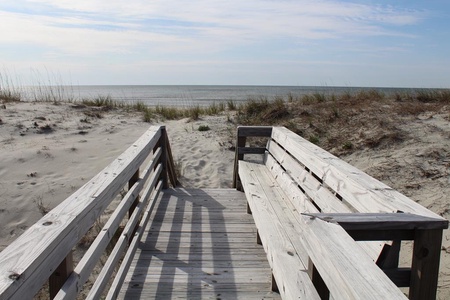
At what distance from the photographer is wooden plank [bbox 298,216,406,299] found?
1210 mm

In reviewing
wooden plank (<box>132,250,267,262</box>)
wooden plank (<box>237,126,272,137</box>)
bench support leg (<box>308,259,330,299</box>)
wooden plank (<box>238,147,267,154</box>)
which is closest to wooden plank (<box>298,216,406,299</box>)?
bench support leg (<box>308,259,330,299</box>)

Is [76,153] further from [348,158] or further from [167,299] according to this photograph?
[167,299]

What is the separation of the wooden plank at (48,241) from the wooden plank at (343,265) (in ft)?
3.26

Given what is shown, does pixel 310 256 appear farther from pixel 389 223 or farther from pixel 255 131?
pixel 255 131

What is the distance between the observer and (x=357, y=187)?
7.62ft

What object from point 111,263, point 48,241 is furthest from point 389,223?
point 111,263

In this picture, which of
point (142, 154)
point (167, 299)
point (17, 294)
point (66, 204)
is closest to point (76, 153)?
point (142, 154)

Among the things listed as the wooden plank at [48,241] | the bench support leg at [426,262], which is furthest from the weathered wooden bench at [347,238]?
the wooden plank at [48,241]

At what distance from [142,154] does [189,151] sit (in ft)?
15.4

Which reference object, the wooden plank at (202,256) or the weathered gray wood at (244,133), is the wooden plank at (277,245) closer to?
the wooden plank at (202,256)

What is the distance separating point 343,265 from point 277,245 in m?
1.34

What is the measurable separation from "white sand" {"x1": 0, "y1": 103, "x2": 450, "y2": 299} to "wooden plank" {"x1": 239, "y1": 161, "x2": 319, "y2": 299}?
5.26 ft

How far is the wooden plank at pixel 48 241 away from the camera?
1.26 metres

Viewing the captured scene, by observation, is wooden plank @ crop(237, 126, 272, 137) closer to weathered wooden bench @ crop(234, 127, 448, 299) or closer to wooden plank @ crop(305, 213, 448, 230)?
weathered wooden bench @ crop(234, 127, 448, 299)
